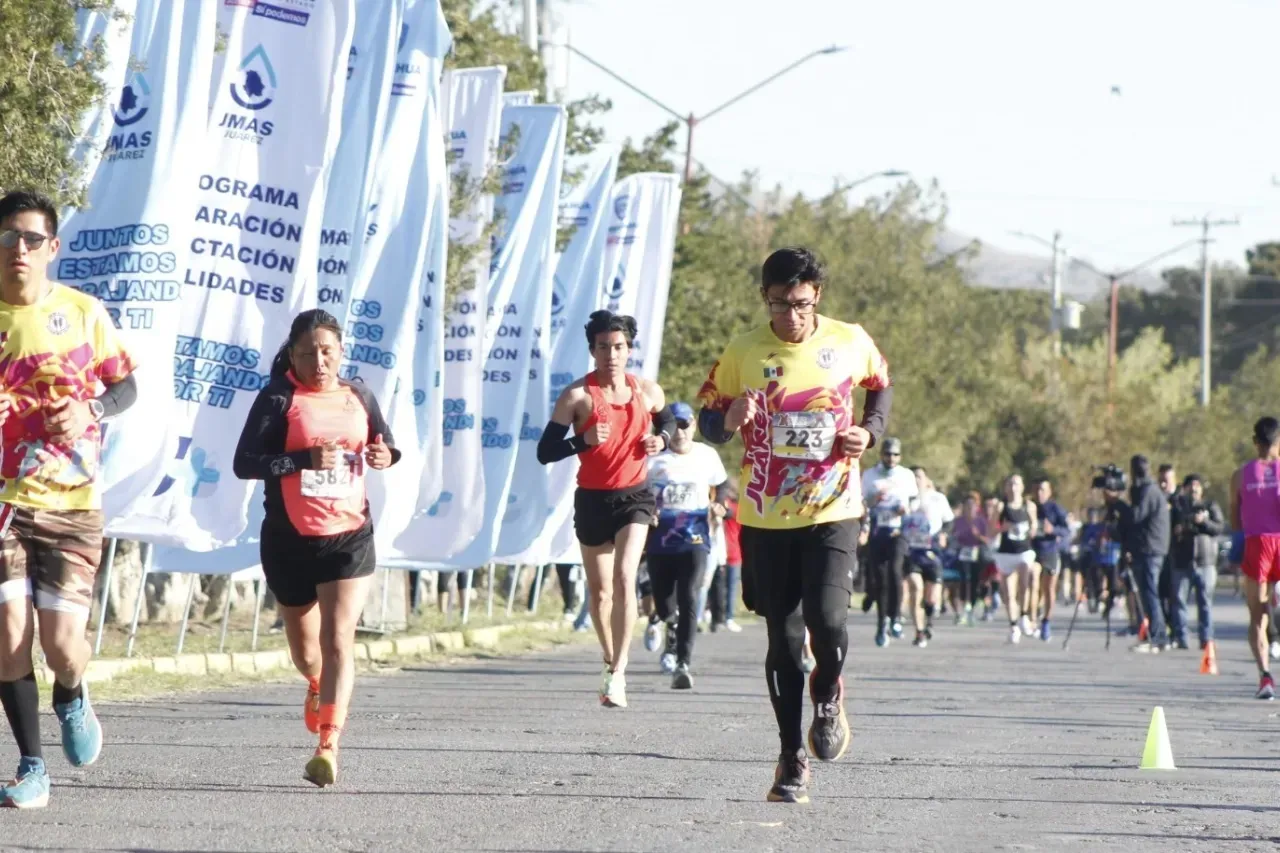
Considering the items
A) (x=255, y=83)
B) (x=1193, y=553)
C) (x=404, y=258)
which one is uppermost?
(x=255, y=83)

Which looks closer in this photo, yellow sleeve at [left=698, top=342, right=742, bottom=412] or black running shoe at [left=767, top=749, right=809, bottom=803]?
black running shoe at [left=767, top=749, right=809, bottom=803]

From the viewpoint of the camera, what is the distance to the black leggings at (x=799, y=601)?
28.0 feet

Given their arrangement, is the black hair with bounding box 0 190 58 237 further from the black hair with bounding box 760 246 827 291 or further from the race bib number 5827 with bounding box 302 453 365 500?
the black hair with bounding box 760 246 827 291

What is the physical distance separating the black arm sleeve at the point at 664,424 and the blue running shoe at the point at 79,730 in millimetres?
5405

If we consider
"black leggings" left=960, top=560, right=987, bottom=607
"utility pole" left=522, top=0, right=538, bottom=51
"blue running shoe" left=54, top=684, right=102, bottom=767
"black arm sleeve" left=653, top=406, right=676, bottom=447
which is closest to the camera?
"blue running shoe" left=54, top=684, right=102, bottom=767

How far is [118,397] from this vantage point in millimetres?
7879

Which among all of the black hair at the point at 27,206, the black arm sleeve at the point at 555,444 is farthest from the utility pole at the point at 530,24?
the black hair at the point at 27,206

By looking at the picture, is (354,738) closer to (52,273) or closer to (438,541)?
(52,273)

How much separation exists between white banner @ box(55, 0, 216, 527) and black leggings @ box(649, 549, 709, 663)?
359 centimetres

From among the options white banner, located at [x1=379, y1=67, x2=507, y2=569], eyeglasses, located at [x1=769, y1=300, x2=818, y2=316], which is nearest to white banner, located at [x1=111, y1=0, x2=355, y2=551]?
white banner, located at [x1=379, y1=67, x2=507, y2=569]

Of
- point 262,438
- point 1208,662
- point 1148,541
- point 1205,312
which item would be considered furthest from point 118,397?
point 1205,312

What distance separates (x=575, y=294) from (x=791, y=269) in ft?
46.9

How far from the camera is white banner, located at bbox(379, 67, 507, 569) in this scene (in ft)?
58.0

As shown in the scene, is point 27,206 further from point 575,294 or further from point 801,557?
point 575,294
